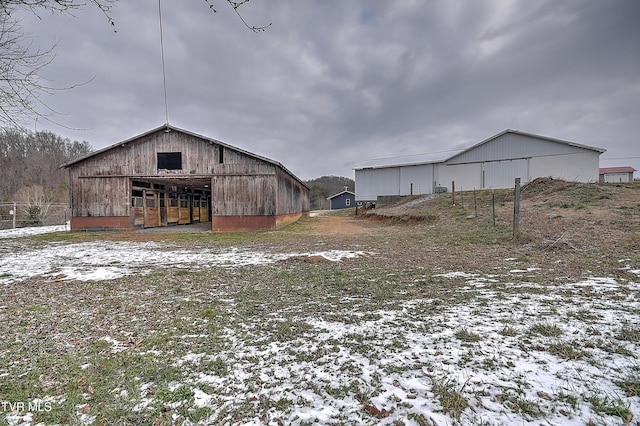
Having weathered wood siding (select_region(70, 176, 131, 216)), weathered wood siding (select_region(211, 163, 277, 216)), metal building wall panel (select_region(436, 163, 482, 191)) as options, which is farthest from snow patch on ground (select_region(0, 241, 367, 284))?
metal building wall panel (select_region(436, 163, 482, 191))

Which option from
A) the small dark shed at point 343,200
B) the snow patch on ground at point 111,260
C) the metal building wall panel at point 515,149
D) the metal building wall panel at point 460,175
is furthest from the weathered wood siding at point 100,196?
the small dark shed at point 343,200

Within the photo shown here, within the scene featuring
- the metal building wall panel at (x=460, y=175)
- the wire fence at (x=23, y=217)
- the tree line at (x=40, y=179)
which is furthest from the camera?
the tree line at (x=40, y=179)

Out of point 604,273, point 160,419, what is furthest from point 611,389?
point 604,273

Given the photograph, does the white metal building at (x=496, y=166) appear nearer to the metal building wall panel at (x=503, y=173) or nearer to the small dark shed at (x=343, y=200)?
the metal building wall panel at (x=503, y=173)

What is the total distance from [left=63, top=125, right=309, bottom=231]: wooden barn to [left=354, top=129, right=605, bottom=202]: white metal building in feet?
51.9

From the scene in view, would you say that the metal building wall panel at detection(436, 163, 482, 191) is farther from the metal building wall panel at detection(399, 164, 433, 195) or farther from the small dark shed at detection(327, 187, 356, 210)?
the small dark shed at detection(327, 187, 356, 210)

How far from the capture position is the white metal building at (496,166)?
22.3 m

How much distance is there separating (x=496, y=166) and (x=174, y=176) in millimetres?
24480

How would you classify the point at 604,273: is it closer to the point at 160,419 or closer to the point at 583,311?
the point at 583,311

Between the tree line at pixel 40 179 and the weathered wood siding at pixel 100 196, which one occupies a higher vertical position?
the tree line at pixel 40 179

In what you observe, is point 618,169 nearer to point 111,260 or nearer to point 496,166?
point 496,166

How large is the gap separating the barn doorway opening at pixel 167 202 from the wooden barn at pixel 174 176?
36.5 inches

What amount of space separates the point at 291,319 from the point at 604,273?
566 cm

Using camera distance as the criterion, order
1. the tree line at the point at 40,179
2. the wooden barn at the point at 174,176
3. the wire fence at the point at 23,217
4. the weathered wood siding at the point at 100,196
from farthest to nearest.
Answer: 1. the tree line at the point at 40,179
2. the wire fence at the point at 23,217
3. the weathered wood siding at the point at 100,196
4. the wooden barn at the point at 174,176
